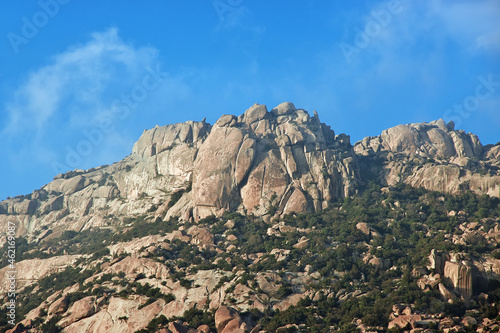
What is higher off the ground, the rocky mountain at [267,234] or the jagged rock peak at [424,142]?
the jagged rock peak at [424,142]

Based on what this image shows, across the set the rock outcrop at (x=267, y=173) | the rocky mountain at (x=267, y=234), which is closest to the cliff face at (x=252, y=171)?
the rock outcrop at (x=267, y=173)

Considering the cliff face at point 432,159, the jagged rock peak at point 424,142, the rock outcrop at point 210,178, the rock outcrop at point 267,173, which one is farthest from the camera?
the jagged rock peak at point 424,142

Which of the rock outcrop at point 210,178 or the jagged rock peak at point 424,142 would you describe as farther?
the jagged rock peak at point 424,142

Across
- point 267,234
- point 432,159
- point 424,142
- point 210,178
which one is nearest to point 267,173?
point 210,178

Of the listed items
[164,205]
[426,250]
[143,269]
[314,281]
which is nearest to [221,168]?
[164,205]

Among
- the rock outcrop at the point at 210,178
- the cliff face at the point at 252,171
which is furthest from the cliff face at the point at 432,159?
the rock outcrop at the point at 210,178

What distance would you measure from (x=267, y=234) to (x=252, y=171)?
22.3 m

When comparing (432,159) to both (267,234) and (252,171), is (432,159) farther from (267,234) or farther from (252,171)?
(267,234)

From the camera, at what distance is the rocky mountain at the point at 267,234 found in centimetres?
8662

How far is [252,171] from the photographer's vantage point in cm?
14000

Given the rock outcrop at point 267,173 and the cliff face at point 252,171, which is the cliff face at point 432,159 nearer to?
the cliff face at point 252,171

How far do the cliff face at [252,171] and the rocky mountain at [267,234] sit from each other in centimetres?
49

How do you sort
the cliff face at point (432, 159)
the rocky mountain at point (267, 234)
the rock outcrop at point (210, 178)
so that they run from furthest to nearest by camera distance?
the rock outcrop at point (210, 178) < the cliff face at point (432, 159) < the rocky mountain at point (267, 234)

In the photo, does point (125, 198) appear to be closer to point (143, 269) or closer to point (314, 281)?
point (143, 269)
